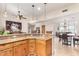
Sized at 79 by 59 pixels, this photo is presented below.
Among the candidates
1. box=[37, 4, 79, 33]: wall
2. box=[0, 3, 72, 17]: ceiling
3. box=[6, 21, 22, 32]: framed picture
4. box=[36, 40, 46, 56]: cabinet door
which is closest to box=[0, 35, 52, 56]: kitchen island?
box=[36, 40, 46, 56]: cabinet door

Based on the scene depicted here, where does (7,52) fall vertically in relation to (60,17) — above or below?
below

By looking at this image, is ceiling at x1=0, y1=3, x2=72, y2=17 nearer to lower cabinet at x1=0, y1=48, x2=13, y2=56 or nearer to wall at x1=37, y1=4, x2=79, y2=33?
wall at x1=37, y1=4, x2=79, y2=33

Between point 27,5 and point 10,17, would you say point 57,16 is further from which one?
point 10,17

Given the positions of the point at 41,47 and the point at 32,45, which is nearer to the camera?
the point at 41,47

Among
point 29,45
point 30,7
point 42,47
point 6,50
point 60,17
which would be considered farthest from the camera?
point 29,45

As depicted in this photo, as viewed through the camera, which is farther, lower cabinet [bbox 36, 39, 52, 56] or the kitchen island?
lower cabinet [bbox 36, 39, 52, 56]

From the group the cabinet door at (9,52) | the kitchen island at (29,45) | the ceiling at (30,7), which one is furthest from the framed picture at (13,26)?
the cabinet door at (9,52)

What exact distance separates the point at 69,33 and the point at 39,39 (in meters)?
1.16

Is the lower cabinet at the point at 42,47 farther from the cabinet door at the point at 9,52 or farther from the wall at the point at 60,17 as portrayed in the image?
the cabinet door at the point at 9,52

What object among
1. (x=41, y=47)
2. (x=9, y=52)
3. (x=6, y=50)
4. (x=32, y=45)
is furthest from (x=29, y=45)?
(x=6, y=50)

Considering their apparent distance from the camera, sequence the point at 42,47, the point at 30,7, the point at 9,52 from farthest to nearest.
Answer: the point at 42,47 → the point at 30,7 → the point at 9,52

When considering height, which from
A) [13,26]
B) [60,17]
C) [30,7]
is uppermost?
[30,7]

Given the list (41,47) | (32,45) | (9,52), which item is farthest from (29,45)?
(9,52)

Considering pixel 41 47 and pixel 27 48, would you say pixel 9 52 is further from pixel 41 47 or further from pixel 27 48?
pixel 41 47
